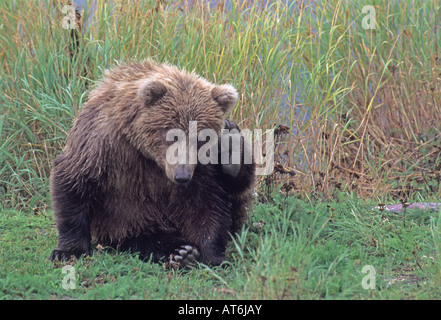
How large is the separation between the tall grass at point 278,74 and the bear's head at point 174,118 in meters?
1.60

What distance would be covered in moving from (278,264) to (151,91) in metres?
1.52

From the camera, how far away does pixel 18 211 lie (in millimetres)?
6488

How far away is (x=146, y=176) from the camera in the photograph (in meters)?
4.91

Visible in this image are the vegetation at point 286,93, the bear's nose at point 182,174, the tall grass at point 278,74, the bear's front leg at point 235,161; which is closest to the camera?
the bear's nose at point 182,174

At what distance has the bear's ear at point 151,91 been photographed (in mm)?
4586

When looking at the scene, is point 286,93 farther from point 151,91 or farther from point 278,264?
point 278,264

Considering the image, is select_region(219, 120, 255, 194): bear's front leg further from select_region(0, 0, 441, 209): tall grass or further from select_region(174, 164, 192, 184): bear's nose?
select_region(0, 0, 441, 209): tall grass

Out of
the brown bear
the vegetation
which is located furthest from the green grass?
the brown bear

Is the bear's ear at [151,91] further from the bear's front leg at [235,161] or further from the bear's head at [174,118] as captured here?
the bear's front leg at [235,161]

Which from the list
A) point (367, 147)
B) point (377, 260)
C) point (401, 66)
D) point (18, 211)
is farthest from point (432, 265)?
point (18, 211)

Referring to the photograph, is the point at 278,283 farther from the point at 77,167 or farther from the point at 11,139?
the point at 11,139

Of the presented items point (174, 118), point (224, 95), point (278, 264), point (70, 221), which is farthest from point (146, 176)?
point (278, 264)

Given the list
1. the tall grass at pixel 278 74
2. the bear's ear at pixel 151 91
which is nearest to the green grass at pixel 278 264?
the tall grass at pixel 278 74

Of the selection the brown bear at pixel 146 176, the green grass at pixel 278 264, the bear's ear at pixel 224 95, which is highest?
the bear's ear at pixel 224 95
